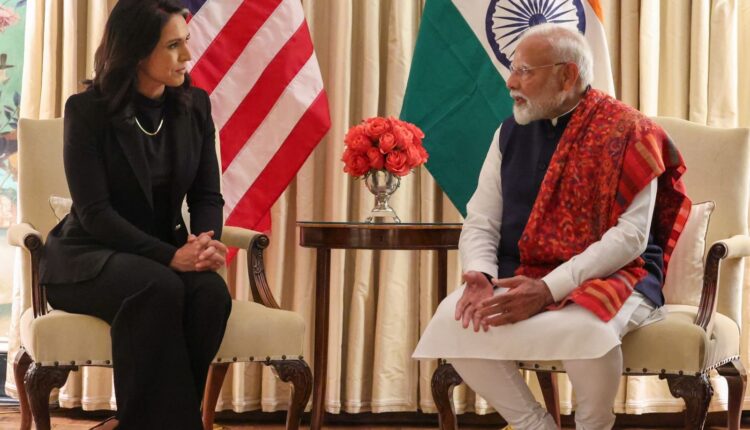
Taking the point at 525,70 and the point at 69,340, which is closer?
the point at 69,340

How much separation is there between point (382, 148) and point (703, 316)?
3.87ft

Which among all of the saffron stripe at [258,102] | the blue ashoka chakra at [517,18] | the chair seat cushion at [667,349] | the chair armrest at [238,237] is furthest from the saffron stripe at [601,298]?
the saffron stripe at [258,102]

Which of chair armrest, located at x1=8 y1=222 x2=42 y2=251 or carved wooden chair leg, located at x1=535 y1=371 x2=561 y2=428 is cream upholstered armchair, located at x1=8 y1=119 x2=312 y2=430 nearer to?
chair armrest, located at x1=8 y1=222 x2=42 y2=251

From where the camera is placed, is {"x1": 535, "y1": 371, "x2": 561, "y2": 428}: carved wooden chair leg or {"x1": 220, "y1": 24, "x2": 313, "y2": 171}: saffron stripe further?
{"x1": 220, "y1": 24, "x2": 313, "y2": 171}: saffron stripe

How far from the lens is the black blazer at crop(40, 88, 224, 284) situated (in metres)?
2.61

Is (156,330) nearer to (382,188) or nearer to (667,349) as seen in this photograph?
(382,188)

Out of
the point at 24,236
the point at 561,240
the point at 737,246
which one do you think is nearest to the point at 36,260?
the point at 24,236

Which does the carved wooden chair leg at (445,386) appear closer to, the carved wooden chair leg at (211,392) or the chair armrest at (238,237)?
the chair armrest at (238,237)

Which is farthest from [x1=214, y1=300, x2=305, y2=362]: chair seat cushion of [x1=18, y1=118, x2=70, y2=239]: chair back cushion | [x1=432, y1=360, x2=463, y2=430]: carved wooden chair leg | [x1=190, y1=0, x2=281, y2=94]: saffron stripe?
[x1=190, y1=0, x2=281, y2=94]: saffron stripe

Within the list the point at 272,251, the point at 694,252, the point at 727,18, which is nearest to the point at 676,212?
the point at 694,252

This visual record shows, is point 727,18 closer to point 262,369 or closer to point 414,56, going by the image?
point 414,56

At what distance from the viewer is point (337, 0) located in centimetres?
384

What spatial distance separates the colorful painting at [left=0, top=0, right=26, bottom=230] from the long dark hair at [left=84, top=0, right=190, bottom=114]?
5.06ft

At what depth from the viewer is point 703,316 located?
8.43 feet
